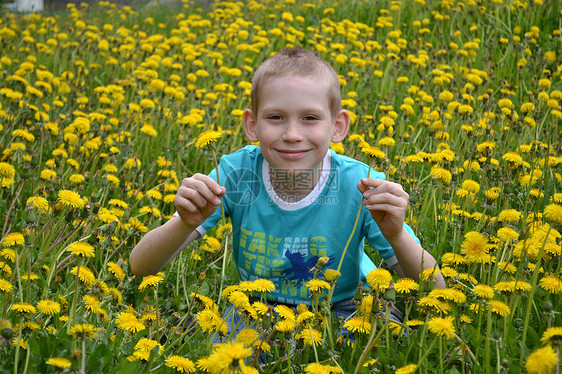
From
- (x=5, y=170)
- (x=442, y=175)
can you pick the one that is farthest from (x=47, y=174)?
(x=442, y=175)

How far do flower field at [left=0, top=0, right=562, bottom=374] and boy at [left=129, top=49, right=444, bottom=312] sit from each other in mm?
91

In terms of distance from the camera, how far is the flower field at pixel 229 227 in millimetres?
1589

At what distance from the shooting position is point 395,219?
180cm

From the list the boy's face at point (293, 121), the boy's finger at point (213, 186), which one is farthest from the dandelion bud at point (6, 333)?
the boy's face at point (293, 121)

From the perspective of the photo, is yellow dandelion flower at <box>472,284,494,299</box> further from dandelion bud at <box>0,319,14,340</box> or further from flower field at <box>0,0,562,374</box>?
dandelion bud at <box>0,319,14,340</box>

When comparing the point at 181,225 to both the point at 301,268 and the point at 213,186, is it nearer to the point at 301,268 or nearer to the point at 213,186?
the point at 213,186

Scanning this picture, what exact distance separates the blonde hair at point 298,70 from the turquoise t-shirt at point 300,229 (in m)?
0.25

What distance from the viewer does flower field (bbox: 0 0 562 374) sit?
1589mm

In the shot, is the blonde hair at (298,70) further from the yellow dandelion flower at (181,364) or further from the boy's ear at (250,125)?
the yellow dandelion flower at (181,364)

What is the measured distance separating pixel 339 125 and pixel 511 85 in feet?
9.32

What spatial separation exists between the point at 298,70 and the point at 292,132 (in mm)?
217

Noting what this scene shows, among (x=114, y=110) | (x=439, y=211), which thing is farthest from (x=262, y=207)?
(x=114, y=110)

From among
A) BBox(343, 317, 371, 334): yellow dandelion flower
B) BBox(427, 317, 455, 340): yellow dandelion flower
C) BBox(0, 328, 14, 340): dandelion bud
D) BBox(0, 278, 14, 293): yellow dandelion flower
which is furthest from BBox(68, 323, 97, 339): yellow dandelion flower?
BBox(427, 317, 455, 340): yellow dandelion flower

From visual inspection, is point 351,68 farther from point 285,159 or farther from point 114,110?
point 285,159
